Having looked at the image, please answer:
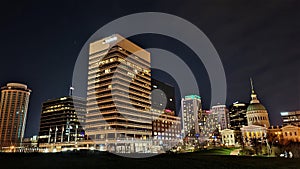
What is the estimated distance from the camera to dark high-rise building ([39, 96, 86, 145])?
549 feet

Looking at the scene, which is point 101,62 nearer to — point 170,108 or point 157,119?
point 157,119

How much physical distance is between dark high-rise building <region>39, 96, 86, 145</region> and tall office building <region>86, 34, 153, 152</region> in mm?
39178

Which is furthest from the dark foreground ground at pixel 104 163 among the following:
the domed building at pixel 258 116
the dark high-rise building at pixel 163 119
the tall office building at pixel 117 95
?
the dark high-rise building at pixel 163 119

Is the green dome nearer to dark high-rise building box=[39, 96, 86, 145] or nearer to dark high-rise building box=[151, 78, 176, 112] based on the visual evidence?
dark high-rise building box=[151, 78, 176, 112]

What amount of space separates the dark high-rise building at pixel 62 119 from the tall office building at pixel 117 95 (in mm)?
39178

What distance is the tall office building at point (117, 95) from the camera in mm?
126188

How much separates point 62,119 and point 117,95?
62.5 metres

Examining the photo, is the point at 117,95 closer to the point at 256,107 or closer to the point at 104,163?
the point at 256,107

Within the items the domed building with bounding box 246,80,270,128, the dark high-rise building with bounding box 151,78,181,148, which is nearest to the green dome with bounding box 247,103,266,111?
the domed building with bounding box 246,80,270,128

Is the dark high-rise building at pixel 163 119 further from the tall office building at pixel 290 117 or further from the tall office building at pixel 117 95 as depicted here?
the tall office building at pixel 290 117

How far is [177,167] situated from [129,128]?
378 feet

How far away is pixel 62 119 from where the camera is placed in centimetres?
16950

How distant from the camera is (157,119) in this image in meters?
170

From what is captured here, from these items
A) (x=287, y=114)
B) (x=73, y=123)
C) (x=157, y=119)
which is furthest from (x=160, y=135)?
(x=287, y=114)
